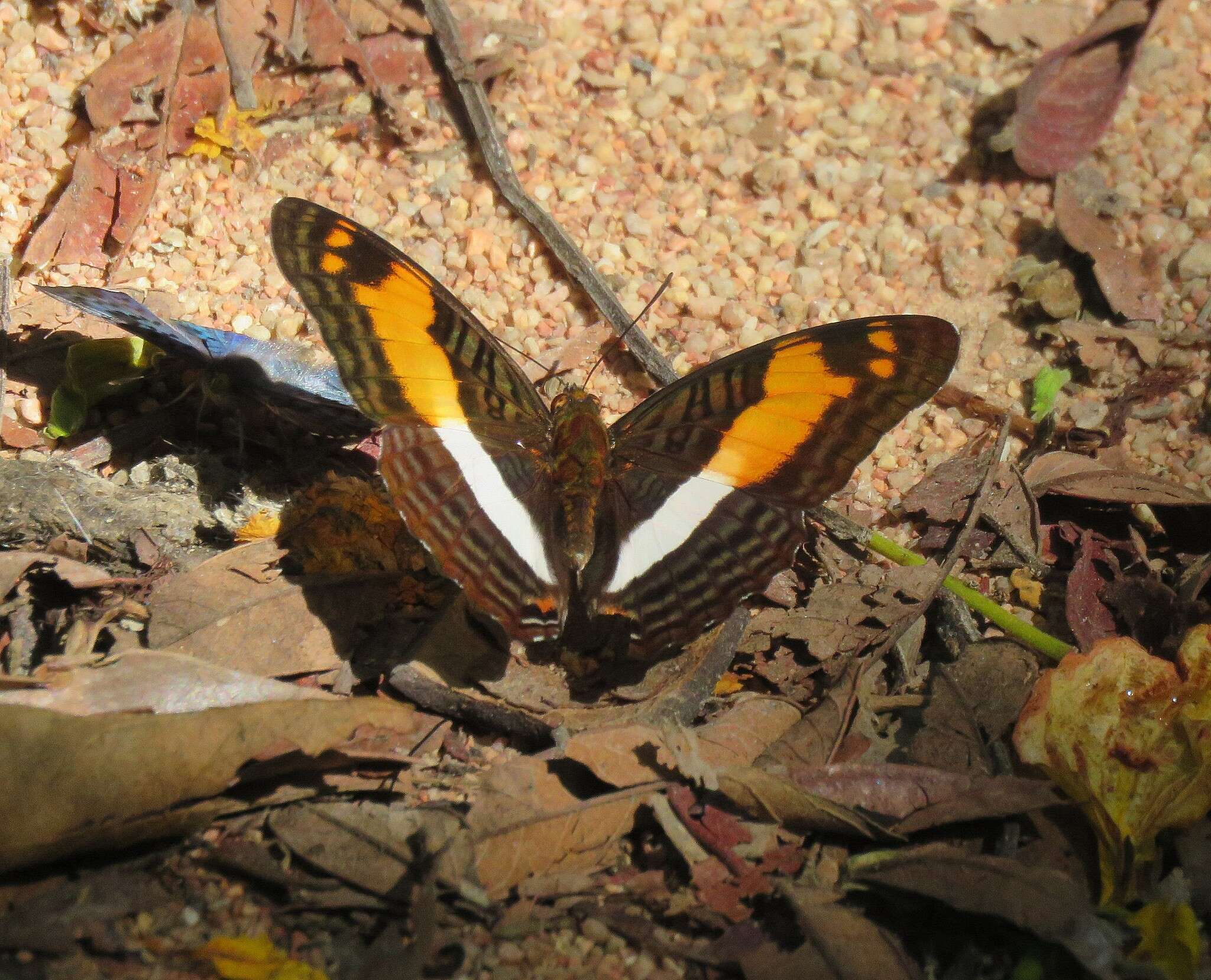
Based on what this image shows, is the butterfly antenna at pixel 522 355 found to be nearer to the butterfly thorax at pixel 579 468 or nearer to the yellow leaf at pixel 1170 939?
the butterfly thorax at pixel 579 468

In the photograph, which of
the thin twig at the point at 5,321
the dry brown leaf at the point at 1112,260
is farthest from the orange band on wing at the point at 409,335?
the dry brown leaf at the point at 1112,260

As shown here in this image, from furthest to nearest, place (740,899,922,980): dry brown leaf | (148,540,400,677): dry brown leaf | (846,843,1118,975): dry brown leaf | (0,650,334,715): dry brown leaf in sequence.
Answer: (148,540,400,677): dry brown leaf → (0,650,334,715): dry brown leaf → (740,899,922,980): dry brown leaf → (846,843,1118,975): dry brown leaf

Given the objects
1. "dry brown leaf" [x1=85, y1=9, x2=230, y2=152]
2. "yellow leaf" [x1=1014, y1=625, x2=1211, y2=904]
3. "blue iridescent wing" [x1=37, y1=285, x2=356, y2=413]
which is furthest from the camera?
"dry brown leaf" [x1=85, y1=9, x2=230, y2=152]

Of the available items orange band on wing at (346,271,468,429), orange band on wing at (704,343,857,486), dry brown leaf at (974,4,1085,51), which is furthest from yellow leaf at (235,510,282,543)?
dry brown leaf at (974,4,1085,51)

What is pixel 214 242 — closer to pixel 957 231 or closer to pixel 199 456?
pixel 199 456

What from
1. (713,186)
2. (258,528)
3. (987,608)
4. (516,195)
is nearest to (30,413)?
(258,528)

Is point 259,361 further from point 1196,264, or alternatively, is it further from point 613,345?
point 1196,264

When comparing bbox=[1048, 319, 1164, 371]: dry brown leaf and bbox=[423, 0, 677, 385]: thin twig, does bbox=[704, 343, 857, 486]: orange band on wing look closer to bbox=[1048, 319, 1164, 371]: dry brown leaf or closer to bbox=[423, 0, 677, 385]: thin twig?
bbox=[423, 0, 677, 385]: thin twig
